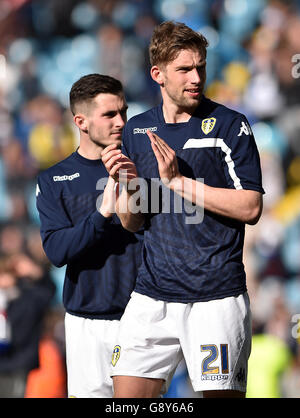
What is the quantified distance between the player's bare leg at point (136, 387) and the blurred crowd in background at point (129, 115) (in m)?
3.29

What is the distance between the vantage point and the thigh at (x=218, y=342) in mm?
2965

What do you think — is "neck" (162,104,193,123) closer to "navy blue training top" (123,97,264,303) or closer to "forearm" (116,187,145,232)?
"navy blue training top" (123,97,264,303)

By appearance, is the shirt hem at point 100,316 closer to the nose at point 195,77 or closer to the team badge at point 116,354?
the team badge at point 116,354

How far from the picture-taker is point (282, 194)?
281 inches

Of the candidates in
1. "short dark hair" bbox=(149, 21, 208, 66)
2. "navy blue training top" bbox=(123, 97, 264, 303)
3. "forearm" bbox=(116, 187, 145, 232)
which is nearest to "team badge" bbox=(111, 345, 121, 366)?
"navy blue training top" bbox=(123, 97, 264, 303)

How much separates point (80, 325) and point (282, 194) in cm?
381

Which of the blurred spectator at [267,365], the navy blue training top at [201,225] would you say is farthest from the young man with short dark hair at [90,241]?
the blurred spectator at [267,365]

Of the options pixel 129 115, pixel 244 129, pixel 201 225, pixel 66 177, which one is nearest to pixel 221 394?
pixel 201 225

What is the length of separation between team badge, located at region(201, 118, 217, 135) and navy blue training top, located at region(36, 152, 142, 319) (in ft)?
2.47

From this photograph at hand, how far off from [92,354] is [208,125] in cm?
145

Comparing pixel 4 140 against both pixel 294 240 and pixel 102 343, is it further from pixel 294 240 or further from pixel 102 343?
pixel 102 343

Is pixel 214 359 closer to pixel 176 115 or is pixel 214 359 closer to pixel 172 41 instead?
pixel 176 115

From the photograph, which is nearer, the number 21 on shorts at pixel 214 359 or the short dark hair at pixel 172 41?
the number 21 on shorts at pixel 214 359

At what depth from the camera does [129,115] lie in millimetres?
7699
